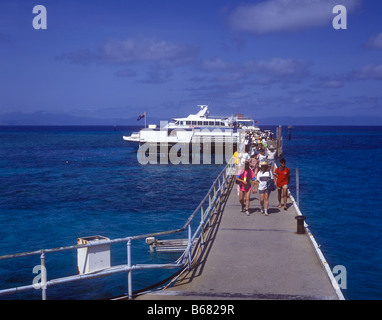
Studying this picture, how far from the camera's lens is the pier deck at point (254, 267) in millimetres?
6801

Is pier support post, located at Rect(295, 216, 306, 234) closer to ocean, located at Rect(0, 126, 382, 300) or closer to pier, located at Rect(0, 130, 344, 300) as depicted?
pier, located at Rect(0, 130, 344, 300)

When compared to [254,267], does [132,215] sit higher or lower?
lower

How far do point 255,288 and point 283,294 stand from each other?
504 mm

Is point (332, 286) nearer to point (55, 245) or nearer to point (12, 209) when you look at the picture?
point (55, 245)

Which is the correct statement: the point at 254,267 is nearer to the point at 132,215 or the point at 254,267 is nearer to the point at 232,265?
the point at 232,265

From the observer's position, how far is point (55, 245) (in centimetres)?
1539

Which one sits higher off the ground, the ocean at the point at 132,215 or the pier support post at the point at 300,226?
the pier support post at the point at 300,226

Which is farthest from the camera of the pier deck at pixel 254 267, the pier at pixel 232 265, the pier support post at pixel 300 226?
the pier support post at pixel 300 226

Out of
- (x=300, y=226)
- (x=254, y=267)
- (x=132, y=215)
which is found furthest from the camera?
(x=132, y=215)

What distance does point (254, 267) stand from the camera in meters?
8.07

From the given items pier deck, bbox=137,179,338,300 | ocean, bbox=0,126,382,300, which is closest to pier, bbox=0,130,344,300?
pier deck, bbox=137,179,338,300

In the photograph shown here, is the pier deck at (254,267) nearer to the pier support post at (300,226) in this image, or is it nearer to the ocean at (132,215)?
the pier support post at (300,226)

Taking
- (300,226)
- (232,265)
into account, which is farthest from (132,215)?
(232,265)

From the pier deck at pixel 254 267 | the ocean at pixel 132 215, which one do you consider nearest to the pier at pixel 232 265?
the pier deck at pixel 254 267
